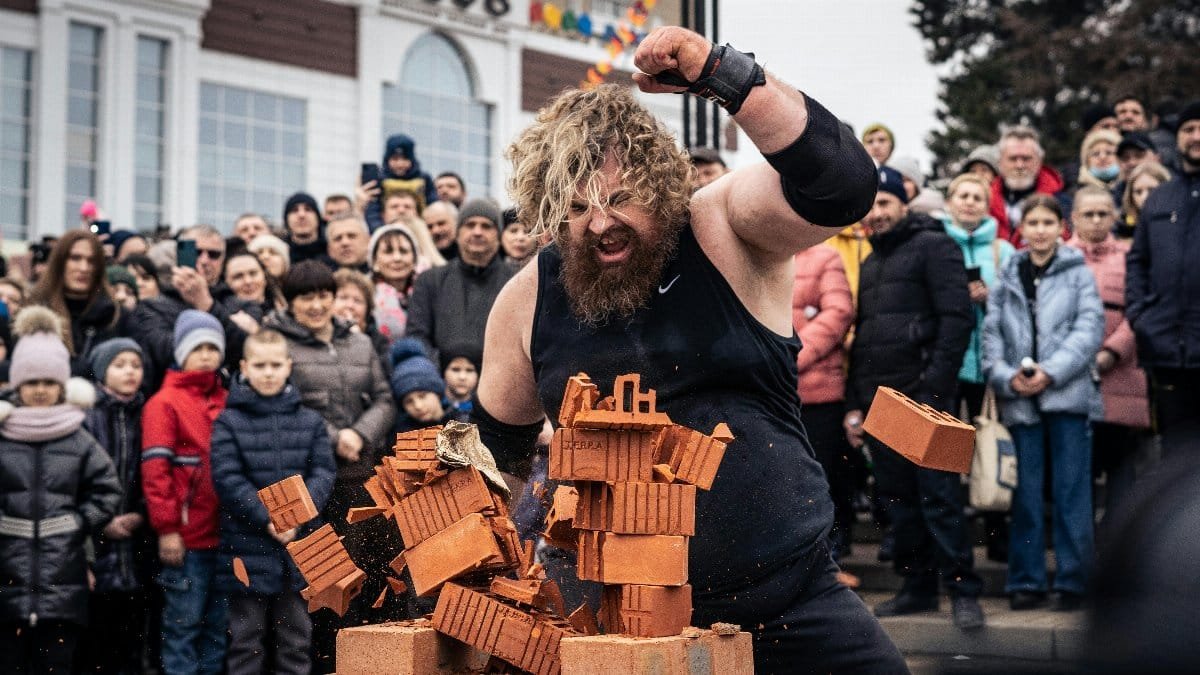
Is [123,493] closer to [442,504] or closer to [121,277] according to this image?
[121,277]

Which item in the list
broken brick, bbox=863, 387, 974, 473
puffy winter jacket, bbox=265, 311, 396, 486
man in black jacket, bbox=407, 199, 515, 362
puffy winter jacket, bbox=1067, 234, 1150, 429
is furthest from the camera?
puffy winter jacket, bbox=1067, 234, 1150, 429

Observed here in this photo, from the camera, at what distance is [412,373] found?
25.7ft

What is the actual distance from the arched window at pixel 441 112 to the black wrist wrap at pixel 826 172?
912 inches

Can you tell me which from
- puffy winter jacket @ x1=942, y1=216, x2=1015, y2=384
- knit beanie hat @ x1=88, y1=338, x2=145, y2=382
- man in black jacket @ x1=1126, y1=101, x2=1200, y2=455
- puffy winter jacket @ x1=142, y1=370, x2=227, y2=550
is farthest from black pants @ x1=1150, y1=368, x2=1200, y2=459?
knit beanie hat @ x1=88, y1=338, x2=145, y2=382

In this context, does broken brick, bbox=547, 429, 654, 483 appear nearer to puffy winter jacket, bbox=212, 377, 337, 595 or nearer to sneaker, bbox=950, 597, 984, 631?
puffy winter jacket, bbox=212, 377, 337, 595

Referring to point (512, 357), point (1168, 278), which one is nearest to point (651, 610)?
point (512, 357)

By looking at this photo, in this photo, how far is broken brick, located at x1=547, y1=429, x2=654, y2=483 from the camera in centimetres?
316

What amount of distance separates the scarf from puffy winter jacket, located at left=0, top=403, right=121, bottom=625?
1.3 inches

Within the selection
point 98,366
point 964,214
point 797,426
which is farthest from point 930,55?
point 797,426

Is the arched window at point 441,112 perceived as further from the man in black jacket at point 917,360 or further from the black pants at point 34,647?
the black pants at point 34,647

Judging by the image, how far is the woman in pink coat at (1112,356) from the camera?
28.1ft

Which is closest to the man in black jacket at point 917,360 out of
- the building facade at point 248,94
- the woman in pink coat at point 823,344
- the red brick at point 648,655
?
the woman in pink coat at point 823,344

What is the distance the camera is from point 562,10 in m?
29.2

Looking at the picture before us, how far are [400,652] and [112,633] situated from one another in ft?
16.9
